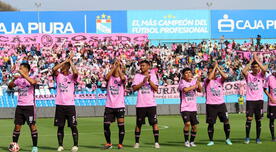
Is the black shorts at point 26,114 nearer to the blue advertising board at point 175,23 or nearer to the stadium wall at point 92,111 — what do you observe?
the stadium wall at point 92,111

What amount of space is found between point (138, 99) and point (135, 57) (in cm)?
2967

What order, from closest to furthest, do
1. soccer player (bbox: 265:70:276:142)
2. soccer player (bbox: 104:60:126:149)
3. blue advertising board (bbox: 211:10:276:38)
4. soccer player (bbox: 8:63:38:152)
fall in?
1. soccer player (bbox: 8:63:38:152)
2. soccer player (bbox: 104:60:126:149)
3. soccer player (bbox: 265:70:276:142)
4. blue advertising board (bbox: 211:10:276:38)

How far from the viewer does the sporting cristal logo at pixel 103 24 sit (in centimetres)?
5122

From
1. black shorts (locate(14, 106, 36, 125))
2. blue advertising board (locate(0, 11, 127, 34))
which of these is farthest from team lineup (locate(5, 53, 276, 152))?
blue advertising board (locate(0, 11, 127, 34))

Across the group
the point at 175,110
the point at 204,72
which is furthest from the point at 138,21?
the point at 175,110

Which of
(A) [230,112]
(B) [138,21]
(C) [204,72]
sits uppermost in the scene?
(B) [138,21]

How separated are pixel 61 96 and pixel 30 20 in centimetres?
3596

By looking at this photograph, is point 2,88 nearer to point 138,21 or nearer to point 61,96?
point 138,21

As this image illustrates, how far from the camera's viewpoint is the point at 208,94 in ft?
58.4

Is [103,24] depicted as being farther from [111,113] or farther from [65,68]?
[65,68]

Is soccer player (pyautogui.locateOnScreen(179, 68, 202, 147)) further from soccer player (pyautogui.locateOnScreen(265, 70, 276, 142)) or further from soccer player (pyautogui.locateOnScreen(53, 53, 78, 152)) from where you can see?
soccer player (pyautogui.locateOnScreen(53, 53, 78, 152))

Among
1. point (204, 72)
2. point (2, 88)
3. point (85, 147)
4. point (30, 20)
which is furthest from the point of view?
point (30, 20)

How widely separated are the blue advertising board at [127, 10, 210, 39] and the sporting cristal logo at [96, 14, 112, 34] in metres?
2.92

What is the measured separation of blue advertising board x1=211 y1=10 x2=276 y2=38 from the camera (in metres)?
53.7
